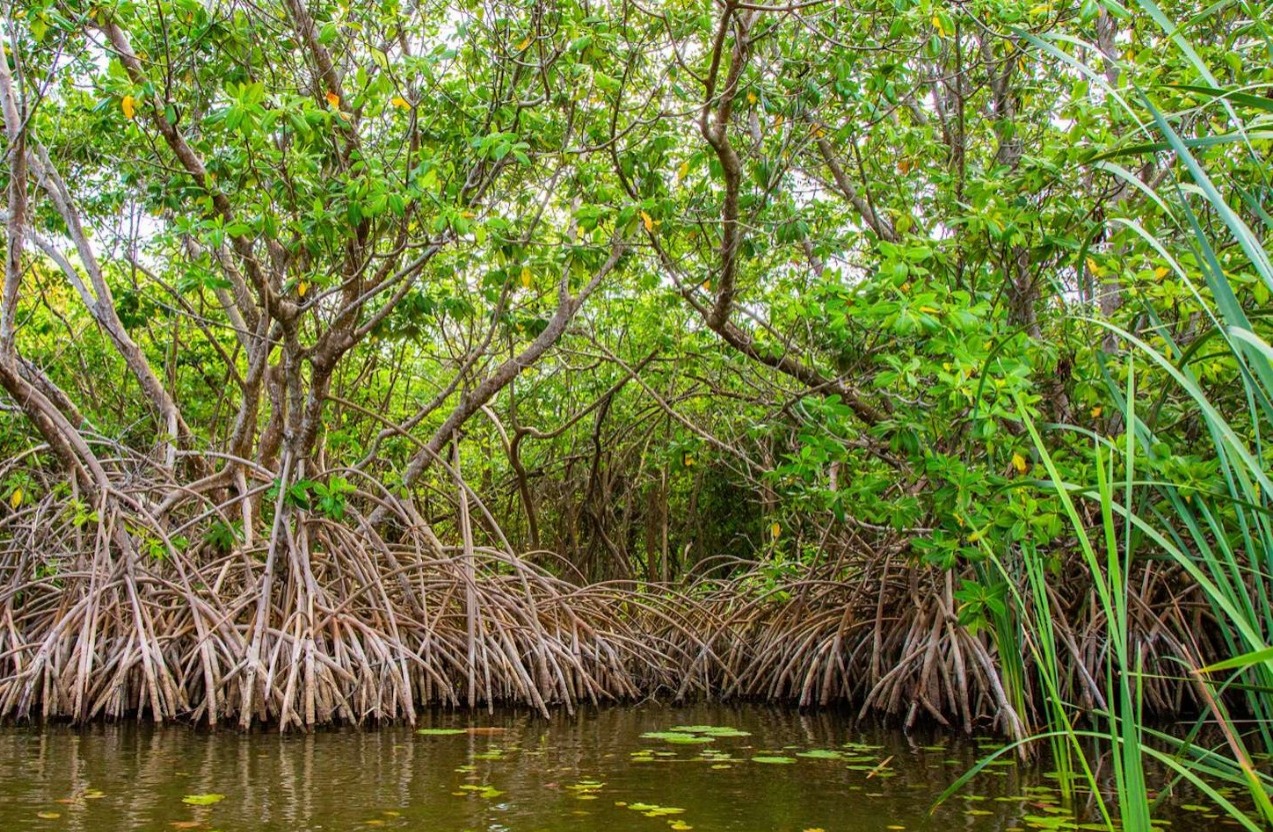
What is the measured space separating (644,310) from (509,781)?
4752 mm

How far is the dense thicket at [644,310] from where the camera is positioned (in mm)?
4371

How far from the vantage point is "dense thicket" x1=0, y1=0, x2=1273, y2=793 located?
172 inches

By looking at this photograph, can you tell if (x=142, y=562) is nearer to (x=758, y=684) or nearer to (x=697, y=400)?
(x=758, y=684)

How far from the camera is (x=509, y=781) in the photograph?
394 cm

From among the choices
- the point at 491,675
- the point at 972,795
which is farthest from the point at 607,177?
the point at 972,795

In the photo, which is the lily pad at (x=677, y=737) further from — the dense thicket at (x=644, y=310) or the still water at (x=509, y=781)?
the dense thicket at (x=644, y=310)

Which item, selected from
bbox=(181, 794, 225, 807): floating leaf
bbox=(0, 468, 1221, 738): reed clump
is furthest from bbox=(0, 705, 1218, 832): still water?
bbox=(0, 468, 1221, 738): reed clump

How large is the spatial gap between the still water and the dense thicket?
499 millimetres

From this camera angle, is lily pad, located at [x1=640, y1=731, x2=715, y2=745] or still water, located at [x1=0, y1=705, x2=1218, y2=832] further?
lily pad, located at [x1=640, y1=731, x2=715, y2=745]

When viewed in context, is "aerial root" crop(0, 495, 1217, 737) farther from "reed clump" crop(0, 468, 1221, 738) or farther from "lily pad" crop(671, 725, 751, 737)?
"lily pad" crop(671, 725, 751, 737)

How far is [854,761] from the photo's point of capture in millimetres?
4480

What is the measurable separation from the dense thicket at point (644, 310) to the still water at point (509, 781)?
50 cm

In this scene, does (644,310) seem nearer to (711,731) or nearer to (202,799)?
(711,731)

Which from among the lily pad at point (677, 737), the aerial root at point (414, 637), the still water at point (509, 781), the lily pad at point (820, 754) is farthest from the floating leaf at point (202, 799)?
the lily pad at point (820, 754)
